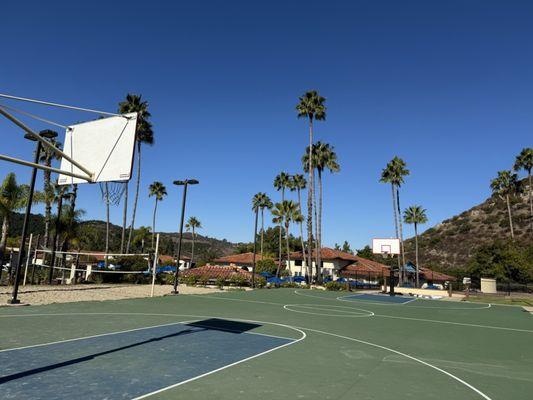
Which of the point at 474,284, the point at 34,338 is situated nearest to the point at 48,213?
the point at 34,338

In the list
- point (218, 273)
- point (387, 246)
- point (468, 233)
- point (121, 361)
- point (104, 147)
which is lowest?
point (121, 361)

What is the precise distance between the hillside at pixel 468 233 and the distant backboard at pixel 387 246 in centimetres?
4650

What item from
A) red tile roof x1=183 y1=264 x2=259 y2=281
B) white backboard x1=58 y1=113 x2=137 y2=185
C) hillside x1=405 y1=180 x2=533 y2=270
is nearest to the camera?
white backboard x1=58 y1=113 x2=137 y2=185

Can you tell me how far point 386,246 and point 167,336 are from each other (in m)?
38.7

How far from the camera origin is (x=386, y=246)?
152ft

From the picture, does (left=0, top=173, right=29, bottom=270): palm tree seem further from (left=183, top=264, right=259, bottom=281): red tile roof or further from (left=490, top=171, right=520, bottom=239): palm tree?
(left=490, top=171, right=520, bottom=239): palm tree

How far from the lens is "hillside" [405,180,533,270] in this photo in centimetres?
9075

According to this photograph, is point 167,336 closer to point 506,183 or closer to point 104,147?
point 104,147

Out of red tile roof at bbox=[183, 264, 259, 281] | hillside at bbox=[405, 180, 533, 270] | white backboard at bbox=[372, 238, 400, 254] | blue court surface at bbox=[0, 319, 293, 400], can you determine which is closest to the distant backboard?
white backboard at bbox=[372, 238, 400, 254]

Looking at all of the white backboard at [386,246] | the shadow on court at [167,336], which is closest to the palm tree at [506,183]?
the white backboard at [386,246]

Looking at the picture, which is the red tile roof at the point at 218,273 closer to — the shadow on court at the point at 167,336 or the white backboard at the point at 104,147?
the shadow on court at the point at 167,336

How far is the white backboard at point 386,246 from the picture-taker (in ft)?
150

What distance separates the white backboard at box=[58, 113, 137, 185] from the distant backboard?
39.7 meters

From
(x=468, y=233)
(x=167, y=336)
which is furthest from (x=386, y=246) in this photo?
(x=468, y=233)
